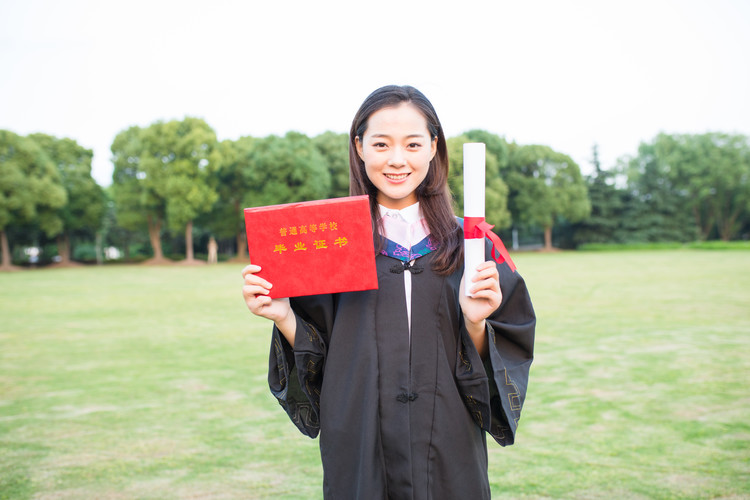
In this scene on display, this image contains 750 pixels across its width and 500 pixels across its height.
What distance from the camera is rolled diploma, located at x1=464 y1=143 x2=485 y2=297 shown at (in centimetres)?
177

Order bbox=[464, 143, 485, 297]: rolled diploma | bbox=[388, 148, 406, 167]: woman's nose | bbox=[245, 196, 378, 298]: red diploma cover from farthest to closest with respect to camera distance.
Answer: bbox=[388, 148, 406, 167]: woman's nose, bbox=[245, 196, 378, 298]: red diploma cover, bbox=[464, 143, 485, 297]: rolled diploma

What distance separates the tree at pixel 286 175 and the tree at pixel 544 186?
16.3 metres

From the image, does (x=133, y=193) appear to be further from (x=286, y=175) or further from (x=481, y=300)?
(x=481, y=300)

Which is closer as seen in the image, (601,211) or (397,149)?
(397,149)

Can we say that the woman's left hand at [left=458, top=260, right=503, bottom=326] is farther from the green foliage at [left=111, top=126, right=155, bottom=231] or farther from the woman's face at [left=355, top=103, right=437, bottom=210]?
the green foliage at [left=111, top=126, right=155, bottom=231]

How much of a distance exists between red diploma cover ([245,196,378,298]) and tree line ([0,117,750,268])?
26725 millimetres

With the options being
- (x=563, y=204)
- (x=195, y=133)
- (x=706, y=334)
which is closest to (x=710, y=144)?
(x=563, y=204)

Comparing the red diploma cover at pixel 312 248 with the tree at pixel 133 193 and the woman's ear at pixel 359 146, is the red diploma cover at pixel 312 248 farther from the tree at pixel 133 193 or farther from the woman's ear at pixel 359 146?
the tree at pixel 133 193

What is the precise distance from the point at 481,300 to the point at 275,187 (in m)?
35.3

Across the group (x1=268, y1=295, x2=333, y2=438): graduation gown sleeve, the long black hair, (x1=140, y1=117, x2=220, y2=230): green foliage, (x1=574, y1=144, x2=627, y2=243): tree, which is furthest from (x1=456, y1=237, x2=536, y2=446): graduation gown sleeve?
(x1=574, y1=144, x2=627, y2=243): tree

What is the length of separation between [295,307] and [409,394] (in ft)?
1.65

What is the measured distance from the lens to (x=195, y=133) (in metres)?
36.2

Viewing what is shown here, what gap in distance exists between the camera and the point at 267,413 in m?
5.70

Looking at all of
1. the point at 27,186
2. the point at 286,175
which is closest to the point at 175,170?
the point at 286,175
